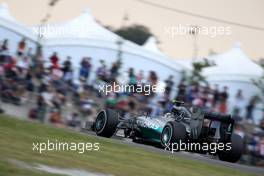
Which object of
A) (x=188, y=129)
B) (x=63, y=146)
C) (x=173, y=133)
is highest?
(x=188, y=129)

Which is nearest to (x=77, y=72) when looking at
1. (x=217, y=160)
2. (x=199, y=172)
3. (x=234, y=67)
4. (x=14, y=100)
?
(x=14, y=100)

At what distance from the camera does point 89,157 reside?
42.9ft

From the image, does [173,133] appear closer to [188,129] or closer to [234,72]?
[188,129]

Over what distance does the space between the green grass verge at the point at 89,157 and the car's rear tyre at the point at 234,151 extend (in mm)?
2129

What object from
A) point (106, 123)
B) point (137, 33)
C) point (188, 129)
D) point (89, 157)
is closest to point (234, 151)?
point (188, 129)

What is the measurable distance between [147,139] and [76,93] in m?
3.18

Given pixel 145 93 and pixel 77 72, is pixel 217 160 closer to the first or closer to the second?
pixel 145 93

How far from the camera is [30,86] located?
64.7 feet

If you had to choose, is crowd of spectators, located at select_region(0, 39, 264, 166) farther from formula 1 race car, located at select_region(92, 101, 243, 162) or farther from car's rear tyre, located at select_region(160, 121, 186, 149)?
car's rear tyre, located at select_region(160, 121, 186, 149)

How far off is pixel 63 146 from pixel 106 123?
13.5ft

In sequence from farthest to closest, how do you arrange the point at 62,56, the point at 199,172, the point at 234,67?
the point at 234,67, the point at 62,56, the point at 199,172

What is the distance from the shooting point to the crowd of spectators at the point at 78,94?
19469 mm

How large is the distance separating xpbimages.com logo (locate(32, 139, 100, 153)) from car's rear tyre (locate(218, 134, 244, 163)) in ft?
13.5

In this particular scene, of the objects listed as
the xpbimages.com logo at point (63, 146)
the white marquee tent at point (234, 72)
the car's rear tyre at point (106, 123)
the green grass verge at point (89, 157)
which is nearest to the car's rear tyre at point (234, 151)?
the green grass verge at point (89, 157)
